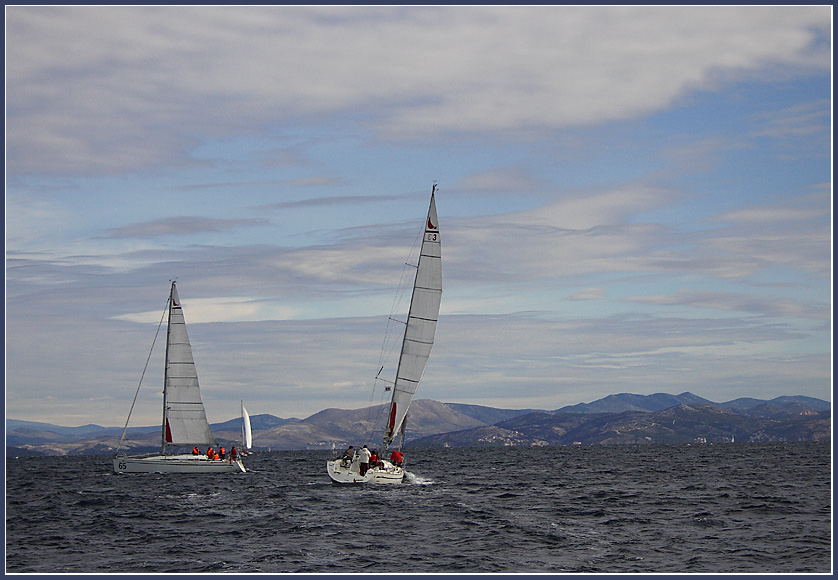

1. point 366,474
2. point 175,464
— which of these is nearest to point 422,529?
point 366,474

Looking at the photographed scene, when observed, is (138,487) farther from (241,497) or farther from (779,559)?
(779,559)

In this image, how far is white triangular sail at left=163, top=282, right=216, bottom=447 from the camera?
3071 inches

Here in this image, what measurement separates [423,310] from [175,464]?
109 ft

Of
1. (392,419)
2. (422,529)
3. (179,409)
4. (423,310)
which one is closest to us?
(422,529)

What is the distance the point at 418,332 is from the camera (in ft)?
183

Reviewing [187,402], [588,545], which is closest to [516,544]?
[588,545]

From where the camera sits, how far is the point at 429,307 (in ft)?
183

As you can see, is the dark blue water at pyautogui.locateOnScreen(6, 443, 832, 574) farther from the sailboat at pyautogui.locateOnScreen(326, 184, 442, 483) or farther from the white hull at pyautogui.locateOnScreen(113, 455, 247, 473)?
the white hull at pyautogui.locateOnScreen(113, 455, 247, 473)

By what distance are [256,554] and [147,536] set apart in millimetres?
7829

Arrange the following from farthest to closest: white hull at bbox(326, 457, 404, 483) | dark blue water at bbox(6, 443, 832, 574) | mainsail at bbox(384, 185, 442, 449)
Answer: white hull at bbox(326, 457, 404, 483), mainsail at bbox(384, 185, 442, 449), dark blue water at bbox(6, 443, 832, 574)

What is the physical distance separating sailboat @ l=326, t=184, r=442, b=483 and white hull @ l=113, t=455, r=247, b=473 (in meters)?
25.2

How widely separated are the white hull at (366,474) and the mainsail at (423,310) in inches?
184

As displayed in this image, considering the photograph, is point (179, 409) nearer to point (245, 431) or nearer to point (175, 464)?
point (175, 464)

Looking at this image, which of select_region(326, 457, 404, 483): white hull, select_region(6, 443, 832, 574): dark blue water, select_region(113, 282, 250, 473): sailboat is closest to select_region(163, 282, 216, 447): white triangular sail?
select_region(113, 282, 250, 473): sailboat
